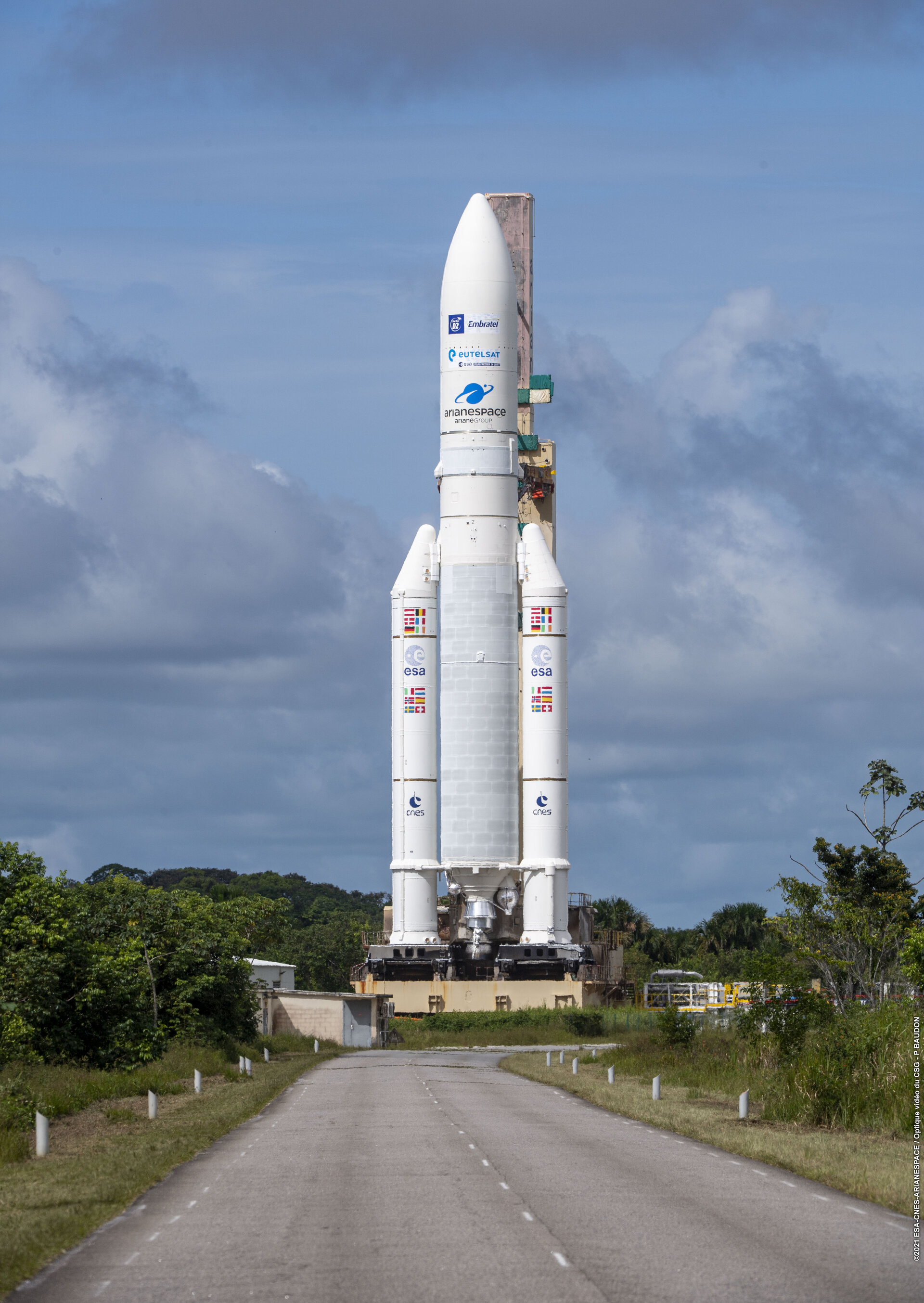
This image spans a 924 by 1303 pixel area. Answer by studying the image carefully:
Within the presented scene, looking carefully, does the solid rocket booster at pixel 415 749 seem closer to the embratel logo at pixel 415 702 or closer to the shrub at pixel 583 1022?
the embratel logo at pixel 415 702

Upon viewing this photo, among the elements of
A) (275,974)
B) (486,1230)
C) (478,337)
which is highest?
(478,337)

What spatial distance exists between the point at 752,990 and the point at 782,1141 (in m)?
7.85

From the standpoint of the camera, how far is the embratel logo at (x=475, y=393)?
2803 inches

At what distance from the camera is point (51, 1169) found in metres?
22.0

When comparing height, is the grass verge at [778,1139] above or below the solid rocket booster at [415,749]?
below

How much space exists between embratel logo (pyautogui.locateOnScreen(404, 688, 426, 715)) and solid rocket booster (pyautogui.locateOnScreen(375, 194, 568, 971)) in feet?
0.16

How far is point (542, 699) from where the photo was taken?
2864 inches

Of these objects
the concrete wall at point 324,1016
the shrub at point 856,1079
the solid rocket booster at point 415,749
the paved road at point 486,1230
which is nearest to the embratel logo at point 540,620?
the solid rocket booster at point 415,749

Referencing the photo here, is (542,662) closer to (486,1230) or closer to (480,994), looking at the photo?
(480,994)

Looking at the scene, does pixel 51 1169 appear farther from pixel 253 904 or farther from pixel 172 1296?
pixel 253 904

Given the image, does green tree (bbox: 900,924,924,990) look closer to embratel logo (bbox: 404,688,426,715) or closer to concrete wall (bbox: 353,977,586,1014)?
concrete wall (bbox: 353,977,586,1014)

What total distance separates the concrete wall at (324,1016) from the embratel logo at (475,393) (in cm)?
2605

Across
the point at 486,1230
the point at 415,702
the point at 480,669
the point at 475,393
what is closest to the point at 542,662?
the point at 480,669

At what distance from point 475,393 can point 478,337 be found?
2415 mm
